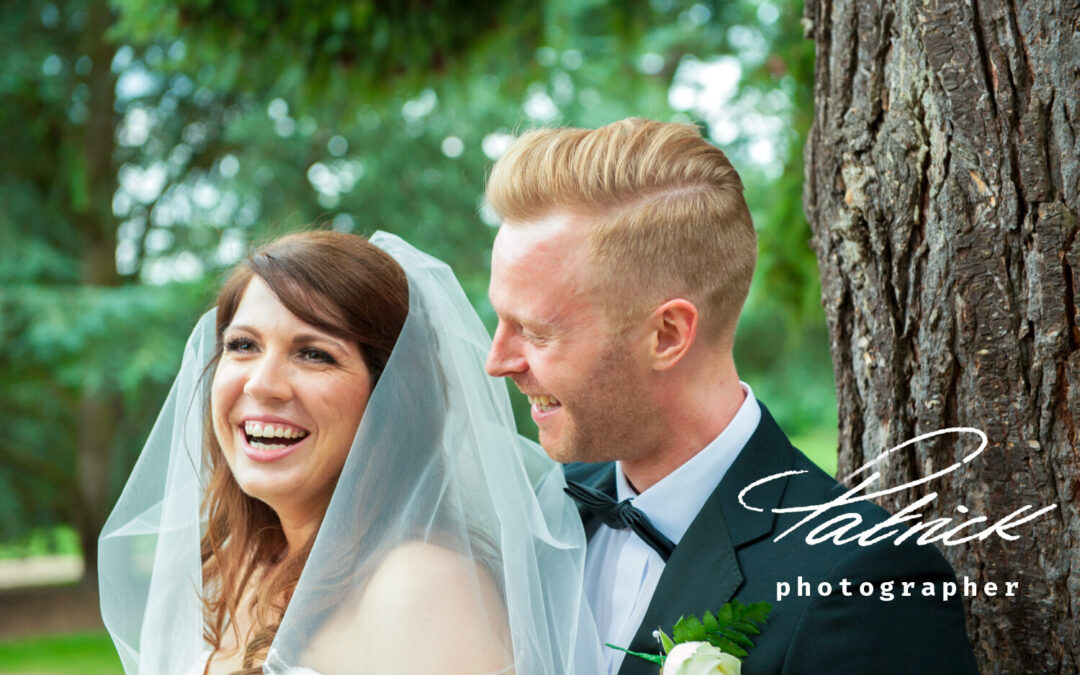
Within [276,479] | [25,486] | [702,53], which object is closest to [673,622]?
[276,479]

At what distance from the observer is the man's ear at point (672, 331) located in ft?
7.80

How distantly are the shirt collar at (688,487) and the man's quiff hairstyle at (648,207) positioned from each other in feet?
0.87

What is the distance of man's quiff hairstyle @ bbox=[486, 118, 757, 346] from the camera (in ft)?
7.88

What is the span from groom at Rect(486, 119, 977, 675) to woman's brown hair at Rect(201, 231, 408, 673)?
15.3 inches

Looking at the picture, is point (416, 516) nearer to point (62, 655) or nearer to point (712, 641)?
point (712, 641)

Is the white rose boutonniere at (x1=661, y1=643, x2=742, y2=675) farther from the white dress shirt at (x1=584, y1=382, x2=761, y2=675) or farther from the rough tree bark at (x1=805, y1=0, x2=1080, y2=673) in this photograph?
the rough tree bark at (x1=805, y1=0, x2=1080, y2=673)

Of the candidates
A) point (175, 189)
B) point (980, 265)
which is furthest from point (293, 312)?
point (175, 189)

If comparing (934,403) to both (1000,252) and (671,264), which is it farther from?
(671,264)

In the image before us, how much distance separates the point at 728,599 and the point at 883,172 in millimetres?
1190

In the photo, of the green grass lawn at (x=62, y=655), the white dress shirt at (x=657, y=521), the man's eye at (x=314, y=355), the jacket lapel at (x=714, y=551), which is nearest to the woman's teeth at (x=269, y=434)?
the man's eye at (x=314, y=355)

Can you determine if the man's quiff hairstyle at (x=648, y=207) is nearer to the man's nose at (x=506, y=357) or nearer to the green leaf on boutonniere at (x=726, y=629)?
the man's nose at (x=506, y=357)

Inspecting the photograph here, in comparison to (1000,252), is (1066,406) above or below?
below

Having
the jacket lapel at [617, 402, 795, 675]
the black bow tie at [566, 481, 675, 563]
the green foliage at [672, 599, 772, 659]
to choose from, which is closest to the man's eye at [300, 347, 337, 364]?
the black bow tie at [566, 481, 675, 563]

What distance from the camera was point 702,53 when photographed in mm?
12180
